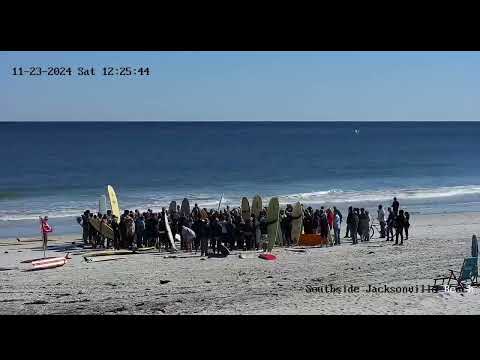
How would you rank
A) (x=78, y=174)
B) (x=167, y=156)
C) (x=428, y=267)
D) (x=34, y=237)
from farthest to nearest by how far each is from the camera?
(x=167, y=156), (x=78, y=174), (x=34, y=237), (x=428, y=267)

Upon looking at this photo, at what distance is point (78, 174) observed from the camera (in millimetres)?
34469

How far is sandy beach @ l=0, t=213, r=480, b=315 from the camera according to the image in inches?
345

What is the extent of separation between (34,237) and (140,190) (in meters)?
11.7

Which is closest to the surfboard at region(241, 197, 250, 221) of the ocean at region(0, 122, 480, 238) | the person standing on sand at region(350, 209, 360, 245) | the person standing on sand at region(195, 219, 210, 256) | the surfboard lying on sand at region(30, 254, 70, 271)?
the person standing on sand at region(195, 219, 210, 256)

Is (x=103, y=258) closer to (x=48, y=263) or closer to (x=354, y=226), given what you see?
(x=48, y=263)

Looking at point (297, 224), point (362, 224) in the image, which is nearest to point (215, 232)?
point (297, 224)

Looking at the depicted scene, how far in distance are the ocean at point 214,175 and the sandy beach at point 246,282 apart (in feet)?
22.1

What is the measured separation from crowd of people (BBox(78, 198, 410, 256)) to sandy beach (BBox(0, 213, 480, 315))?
0.46 m

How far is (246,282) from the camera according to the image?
10.6 m

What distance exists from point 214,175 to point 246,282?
83.1ft

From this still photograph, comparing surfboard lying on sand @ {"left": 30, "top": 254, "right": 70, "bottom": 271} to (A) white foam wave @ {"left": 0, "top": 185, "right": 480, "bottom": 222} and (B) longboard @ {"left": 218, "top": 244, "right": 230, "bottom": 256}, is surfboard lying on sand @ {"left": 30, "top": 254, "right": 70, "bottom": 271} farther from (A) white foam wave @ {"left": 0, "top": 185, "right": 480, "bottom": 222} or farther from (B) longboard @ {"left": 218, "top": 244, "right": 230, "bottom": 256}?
(A) white foam wave @ {"left": 0, "top": 185, "right": 480, "bottom": 222}

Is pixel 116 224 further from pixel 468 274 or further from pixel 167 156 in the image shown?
pixel 167 156

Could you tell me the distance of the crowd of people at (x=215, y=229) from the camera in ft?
44.6
